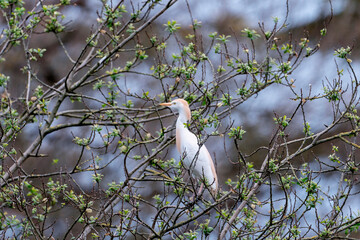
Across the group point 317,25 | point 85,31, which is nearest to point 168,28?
point 85,31

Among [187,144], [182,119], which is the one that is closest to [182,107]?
[182,119]

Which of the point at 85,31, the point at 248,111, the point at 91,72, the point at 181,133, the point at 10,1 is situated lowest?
the point at 181,133

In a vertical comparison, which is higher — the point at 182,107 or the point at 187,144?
the point at 182,107

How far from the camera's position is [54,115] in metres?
5.50

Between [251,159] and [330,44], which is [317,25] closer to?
[330,44]

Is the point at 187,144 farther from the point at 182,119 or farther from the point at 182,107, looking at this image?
the point at 182,107

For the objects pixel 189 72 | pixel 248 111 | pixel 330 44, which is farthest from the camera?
pixel 330 44

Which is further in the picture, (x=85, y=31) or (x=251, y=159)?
(x=85, y=31)

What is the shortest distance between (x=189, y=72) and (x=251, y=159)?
6676 mm

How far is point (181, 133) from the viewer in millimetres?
5125

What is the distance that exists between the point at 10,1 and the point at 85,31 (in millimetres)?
6985

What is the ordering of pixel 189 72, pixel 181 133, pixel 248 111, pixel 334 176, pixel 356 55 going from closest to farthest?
pixel 189 72, pixel 181 133, pixel 334 176, pixel 248 111, pixel 356 55

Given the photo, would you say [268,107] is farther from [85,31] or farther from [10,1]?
[10,1]

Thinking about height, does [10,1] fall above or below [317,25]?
below
